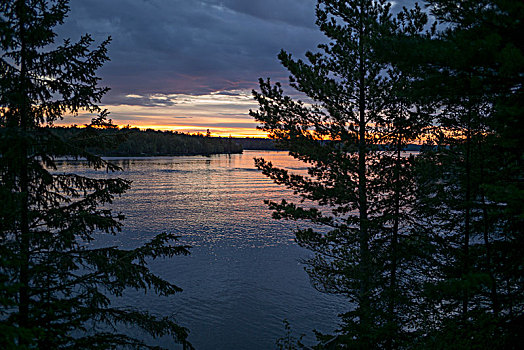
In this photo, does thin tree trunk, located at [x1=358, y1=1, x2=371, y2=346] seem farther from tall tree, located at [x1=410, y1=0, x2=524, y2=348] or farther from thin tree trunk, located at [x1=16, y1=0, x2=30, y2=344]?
thin tree trunk, located at [x1=16, y1=0, x2=30, y2=344]

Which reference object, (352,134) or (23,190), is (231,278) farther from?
(23,190)

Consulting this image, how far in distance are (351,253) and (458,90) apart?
28.2ft

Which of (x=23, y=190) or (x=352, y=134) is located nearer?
(x=23, y=190)

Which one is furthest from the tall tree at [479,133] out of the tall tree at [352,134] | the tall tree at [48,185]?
the tall tree at [48,185]

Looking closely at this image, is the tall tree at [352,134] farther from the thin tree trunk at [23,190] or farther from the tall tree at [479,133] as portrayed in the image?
the thin tree trunk at [23,190]

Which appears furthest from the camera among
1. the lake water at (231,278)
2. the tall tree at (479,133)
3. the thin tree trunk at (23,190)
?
the lake water at (231,278)

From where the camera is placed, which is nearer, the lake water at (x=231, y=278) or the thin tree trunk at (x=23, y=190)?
the thin tree trunk at (x=23, y=190)

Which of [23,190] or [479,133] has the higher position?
[479,133]

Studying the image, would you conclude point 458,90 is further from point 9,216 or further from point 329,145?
point 9,216

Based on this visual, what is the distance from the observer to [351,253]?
13555mm

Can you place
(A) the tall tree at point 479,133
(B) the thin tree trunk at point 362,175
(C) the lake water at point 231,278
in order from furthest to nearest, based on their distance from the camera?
(C) the lake water at point 231,278, (B) the thin tree trunk at point 362,175, (A) the tall tree at point 479,133

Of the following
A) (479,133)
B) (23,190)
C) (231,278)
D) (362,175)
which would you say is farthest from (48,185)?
(231,278)

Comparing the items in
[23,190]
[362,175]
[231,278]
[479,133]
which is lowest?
[231,278]

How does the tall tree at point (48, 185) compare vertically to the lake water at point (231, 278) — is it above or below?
above
